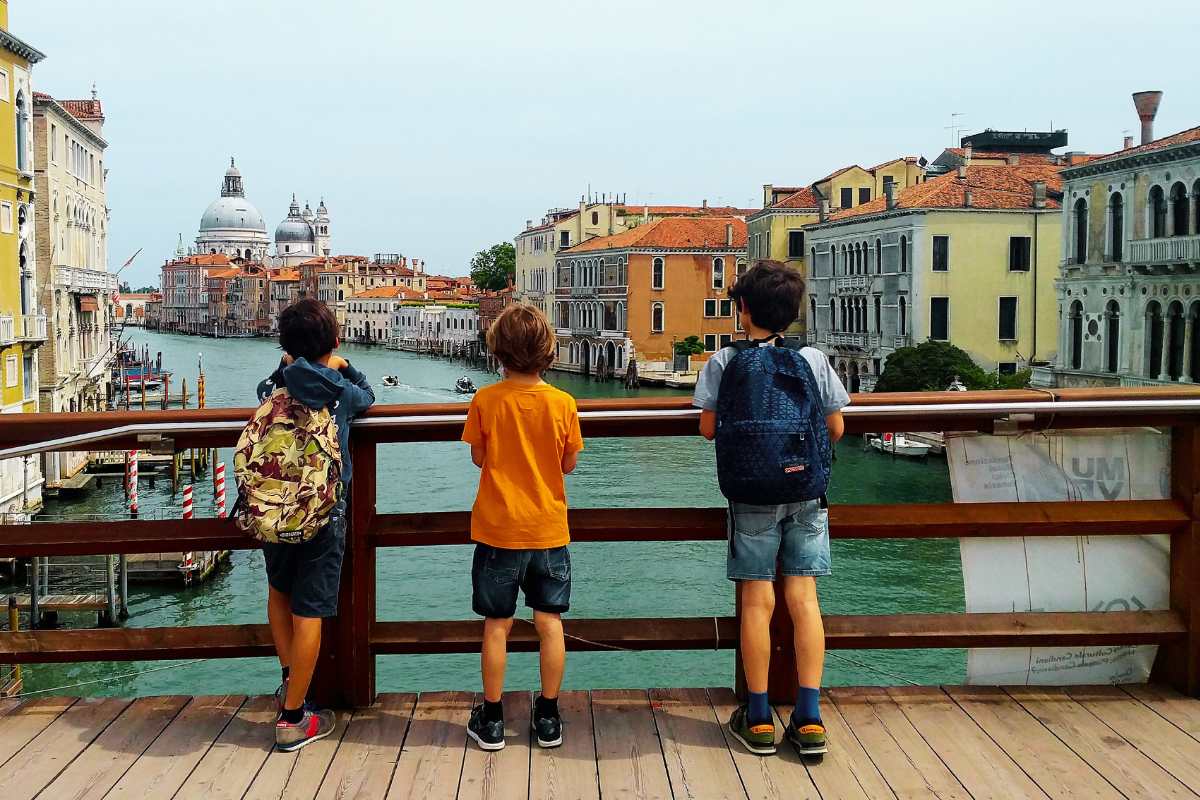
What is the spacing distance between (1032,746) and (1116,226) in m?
21.1

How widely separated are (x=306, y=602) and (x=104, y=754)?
51 cm

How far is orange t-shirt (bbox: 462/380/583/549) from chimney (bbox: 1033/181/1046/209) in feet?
94.2

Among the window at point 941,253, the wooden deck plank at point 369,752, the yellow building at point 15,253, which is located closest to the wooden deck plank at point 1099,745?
the wooden deck plank at point 369,752

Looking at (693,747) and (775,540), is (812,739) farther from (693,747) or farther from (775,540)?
(775,540)

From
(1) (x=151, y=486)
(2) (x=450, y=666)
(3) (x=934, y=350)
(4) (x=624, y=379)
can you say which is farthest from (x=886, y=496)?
(4) (x=624, y=379)

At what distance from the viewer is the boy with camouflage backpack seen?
2613 mm

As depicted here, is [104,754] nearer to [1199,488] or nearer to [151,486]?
[1199,488]

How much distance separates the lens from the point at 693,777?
249 centimetres

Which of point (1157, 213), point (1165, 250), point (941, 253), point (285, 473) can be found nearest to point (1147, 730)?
point (285, 473)

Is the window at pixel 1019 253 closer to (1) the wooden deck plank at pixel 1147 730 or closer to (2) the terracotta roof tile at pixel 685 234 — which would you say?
(2) the terracotta roof tile at pixel 685 234

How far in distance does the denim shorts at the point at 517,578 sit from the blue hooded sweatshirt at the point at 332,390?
0.36 m

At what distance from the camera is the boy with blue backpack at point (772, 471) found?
257cm

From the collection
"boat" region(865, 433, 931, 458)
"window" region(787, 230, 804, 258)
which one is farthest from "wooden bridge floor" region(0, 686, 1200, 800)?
"window" region(787, 230, 804, 258)

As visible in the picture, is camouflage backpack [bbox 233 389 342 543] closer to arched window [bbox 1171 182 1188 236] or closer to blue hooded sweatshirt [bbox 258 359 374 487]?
blue hooded sweatshirt [bbox 258 359 374 487]
